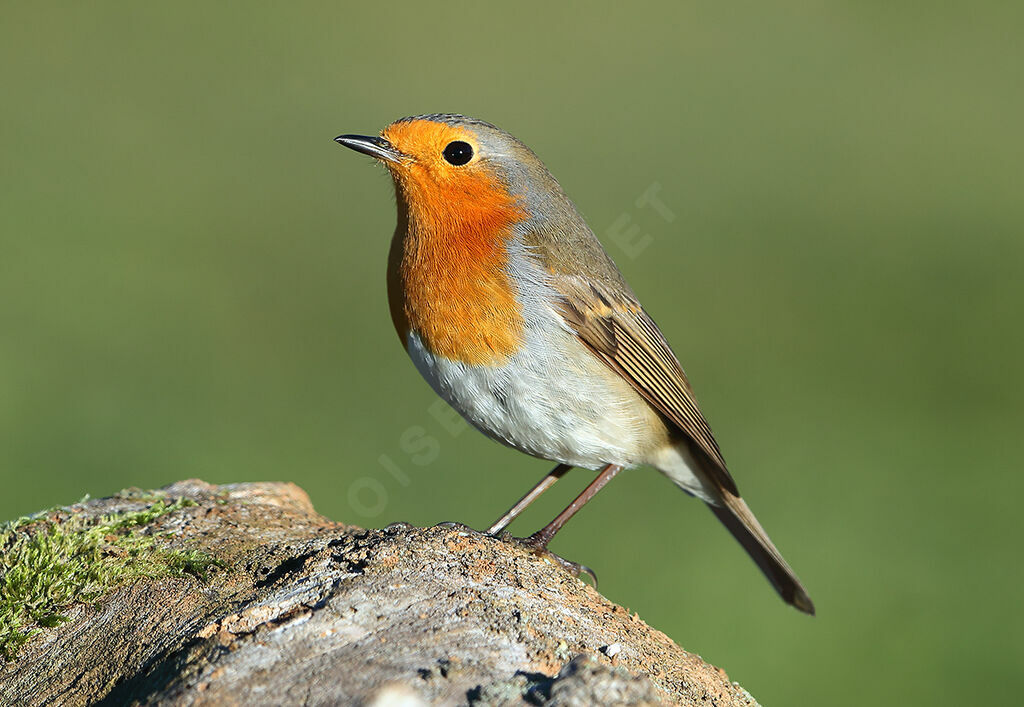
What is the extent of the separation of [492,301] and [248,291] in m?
8.06

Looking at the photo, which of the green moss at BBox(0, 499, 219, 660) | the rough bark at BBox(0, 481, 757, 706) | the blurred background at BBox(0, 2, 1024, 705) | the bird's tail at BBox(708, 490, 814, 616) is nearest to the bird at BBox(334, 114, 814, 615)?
the bird's tail at BBox(708, 490, 814, 616)

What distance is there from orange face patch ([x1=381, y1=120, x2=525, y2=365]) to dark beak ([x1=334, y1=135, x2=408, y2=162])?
0.03 metres

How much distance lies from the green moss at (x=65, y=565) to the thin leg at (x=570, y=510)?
1629mm

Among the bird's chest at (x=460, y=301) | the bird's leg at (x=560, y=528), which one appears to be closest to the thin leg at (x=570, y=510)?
the bird's leg at (x=560, y=528)

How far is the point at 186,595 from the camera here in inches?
137

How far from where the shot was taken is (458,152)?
4934 millimetres

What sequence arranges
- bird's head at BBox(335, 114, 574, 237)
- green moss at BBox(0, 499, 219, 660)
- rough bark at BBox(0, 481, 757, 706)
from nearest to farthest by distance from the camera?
1. rough bark at BBox(0, 481, 757, 706)
2. green moss at BBox(0, 499, 219, 660)
3. bird's head at BBox(335, 114, 574, 237)

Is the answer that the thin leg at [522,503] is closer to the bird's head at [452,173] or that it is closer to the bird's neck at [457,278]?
the bird's neck at [457,278]

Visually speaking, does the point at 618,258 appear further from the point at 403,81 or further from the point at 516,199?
the point at 516,199

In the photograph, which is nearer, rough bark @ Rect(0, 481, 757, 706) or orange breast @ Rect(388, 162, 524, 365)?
rough bark @ Rect(0, 481, 757, 706)

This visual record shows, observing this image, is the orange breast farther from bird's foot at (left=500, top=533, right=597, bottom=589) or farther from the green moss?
the green moss

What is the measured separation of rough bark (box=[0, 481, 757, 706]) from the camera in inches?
109

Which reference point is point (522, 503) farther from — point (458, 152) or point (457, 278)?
point (458, 152)

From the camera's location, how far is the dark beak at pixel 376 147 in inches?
191
